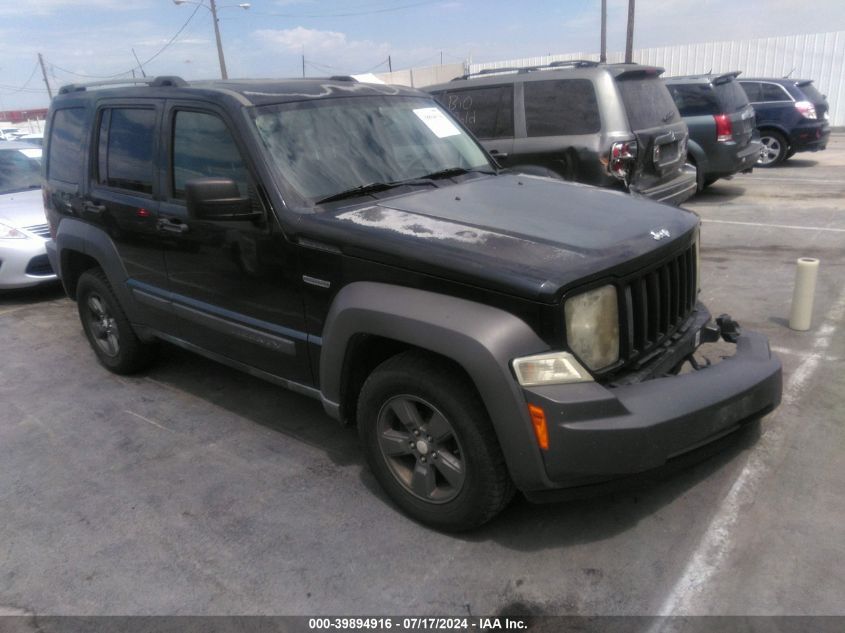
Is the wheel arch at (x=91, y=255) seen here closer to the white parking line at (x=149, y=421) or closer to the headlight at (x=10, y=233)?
the white parking line at (x=149, y=421)

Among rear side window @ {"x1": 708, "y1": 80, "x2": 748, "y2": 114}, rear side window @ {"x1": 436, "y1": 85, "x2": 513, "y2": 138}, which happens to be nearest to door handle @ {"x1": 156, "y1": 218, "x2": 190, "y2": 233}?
rear side window @ {"x1": 436, "y1": 85, "x2": 513, "y2": 138}

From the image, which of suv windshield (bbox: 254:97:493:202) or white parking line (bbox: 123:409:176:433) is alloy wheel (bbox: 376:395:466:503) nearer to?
suv windshield (bbox: 254:97:493:202)

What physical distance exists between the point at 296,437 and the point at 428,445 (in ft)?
4.32

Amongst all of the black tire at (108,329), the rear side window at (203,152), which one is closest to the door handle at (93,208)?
the black tire at (108,329)

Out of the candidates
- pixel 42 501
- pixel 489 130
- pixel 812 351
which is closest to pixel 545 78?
pixel 489 130

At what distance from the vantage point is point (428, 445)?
2.93 metres

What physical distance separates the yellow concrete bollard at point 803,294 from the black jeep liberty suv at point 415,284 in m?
1.82

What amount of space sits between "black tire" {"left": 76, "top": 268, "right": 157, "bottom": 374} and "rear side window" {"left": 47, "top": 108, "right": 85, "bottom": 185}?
2.35 ft

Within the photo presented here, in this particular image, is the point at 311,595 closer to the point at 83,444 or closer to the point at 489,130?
the point at 83,444

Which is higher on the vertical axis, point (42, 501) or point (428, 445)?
point (428, 445)

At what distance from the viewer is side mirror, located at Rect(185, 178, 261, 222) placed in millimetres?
3193

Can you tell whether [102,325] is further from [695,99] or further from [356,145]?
[695,99]

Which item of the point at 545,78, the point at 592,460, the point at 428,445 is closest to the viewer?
the point at 592,460

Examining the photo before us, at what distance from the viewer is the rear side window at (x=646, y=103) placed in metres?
6.95
